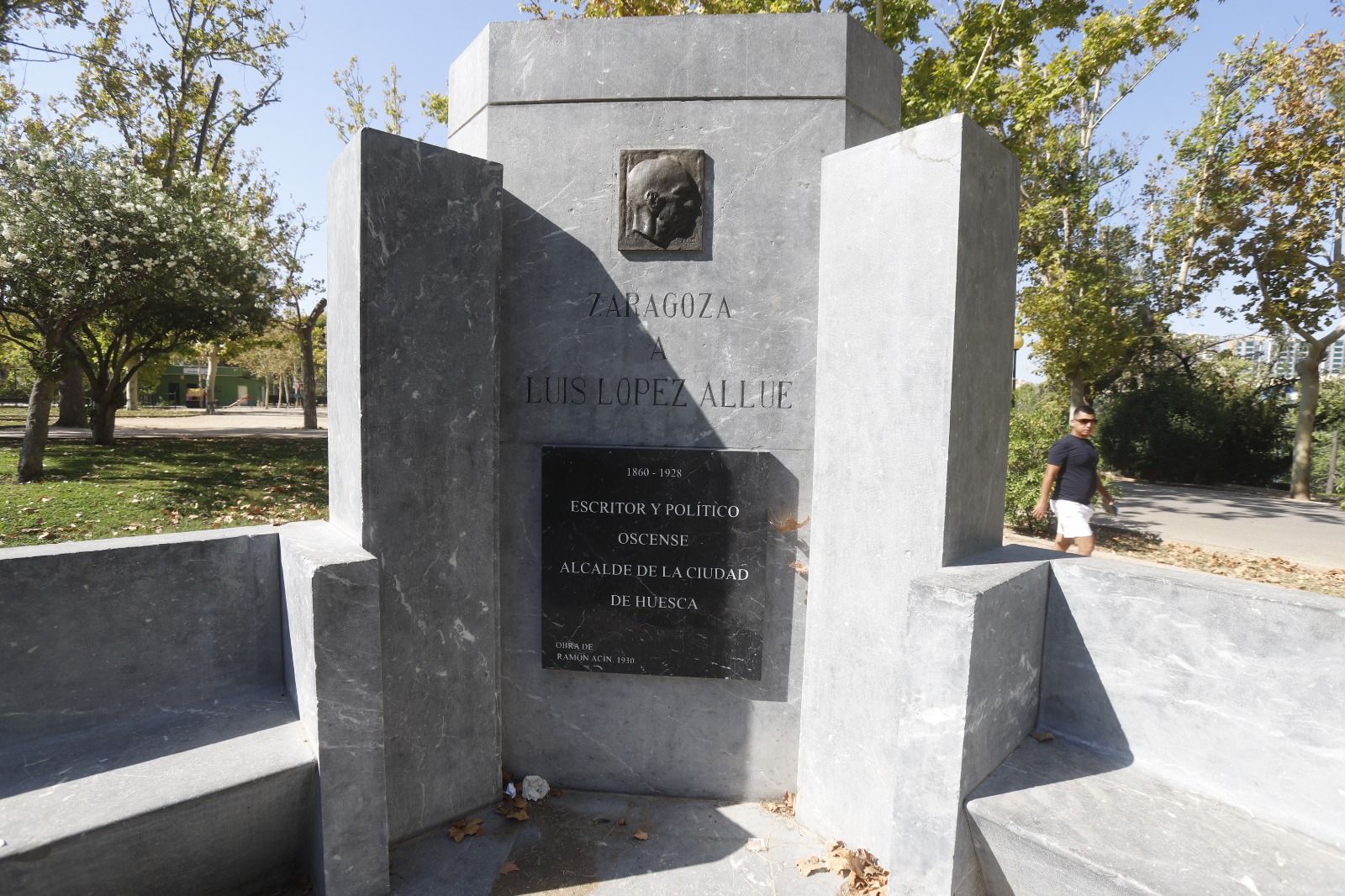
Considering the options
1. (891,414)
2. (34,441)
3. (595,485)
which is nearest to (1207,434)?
(891,414)

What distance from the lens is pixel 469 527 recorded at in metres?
3.31

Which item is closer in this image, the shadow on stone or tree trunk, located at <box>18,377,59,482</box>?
the shadow on stone

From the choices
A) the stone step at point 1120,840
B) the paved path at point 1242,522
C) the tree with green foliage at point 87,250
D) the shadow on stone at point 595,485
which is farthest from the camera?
the tree with green foliage at point 87,250

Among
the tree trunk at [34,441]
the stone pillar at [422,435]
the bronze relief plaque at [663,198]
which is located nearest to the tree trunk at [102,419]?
the tree trunk at [34,441]

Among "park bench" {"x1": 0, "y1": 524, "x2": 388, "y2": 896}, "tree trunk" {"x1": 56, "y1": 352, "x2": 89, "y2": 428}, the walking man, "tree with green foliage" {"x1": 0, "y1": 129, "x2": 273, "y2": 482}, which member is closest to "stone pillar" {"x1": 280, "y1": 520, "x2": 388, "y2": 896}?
"park bench" {"x1": 0, "y1": 524, "x2": 388, "y2": 896}

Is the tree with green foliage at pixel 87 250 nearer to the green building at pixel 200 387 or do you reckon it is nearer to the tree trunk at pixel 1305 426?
the tree trunk at pixel 1305 426

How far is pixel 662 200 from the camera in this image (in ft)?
11.1

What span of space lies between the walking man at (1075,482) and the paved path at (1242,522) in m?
5.64

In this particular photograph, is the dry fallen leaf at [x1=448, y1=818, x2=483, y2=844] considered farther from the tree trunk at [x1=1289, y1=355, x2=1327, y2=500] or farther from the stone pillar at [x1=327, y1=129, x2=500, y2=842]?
the tree trunk at [x1=1289, y1=355, x2=1327, y2=500]

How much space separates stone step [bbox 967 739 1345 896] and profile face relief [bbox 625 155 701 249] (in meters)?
2.76

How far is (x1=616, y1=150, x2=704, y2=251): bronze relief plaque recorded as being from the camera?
3375 mm

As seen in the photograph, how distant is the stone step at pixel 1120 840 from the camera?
2010mm

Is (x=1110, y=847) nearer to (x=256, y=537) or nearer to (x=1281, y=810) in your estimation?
(x=1281, y=810)

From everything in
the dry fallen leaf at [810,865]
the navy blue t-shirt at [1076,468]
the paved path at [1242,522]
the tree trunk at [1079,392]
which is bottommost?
the dry fallen leaf at [810,865]
